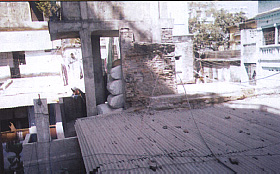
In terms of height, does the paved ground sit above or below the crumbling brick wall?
below

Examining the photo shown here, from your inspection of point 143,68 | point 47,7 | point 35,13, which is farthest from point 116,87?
point 35,13

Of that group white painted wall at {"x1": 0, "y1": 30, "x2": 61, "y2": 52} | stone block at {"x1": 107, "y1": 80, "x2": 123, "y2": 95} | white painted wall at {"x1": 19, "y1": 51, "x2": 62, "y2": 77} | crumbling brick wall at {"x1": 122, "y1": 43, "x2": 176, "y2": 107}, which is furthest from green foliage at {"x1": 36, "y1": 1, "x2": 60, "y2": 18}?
crumbling brick wall at {"x1": 122, "y1": 43, "x2": 176, "y2": 107}

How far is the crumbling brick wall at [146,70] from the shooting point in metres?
7.21

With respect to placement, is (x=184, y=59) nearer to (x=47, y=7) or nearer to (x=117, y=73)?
(x=47, y=7)

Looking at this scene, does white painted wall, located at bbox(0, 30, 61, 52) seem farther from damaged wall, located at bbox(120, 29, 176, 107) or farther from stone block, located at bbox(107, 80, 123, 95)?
damaged wall, located at bbox(120, 29, 176, 107)

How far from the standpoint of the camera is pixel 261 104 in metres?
6.33

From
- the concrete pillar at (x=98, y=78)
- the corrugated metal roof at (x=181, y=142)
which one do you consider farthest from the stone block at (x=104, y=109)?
the concrete pillar at (x=98, y=78)

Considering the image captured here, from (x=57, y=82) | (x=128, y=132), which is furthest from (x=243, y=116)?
(x=57, y=82)

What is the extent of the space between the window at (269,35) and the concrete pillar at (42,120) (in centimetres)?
723

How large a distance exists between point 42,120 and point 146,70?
3.36 m

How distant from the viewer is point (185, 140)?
4.50 metres

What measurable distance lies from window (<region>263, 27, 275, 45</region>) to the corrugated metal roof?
9.63 ft

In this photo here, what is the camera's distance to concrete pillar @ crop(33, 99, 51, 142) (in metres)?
6.76

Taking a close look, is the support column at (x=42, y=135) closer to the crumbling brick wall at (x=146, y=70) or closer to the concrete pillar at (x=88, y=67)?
the concrete pillar at (x=88, y=67)
